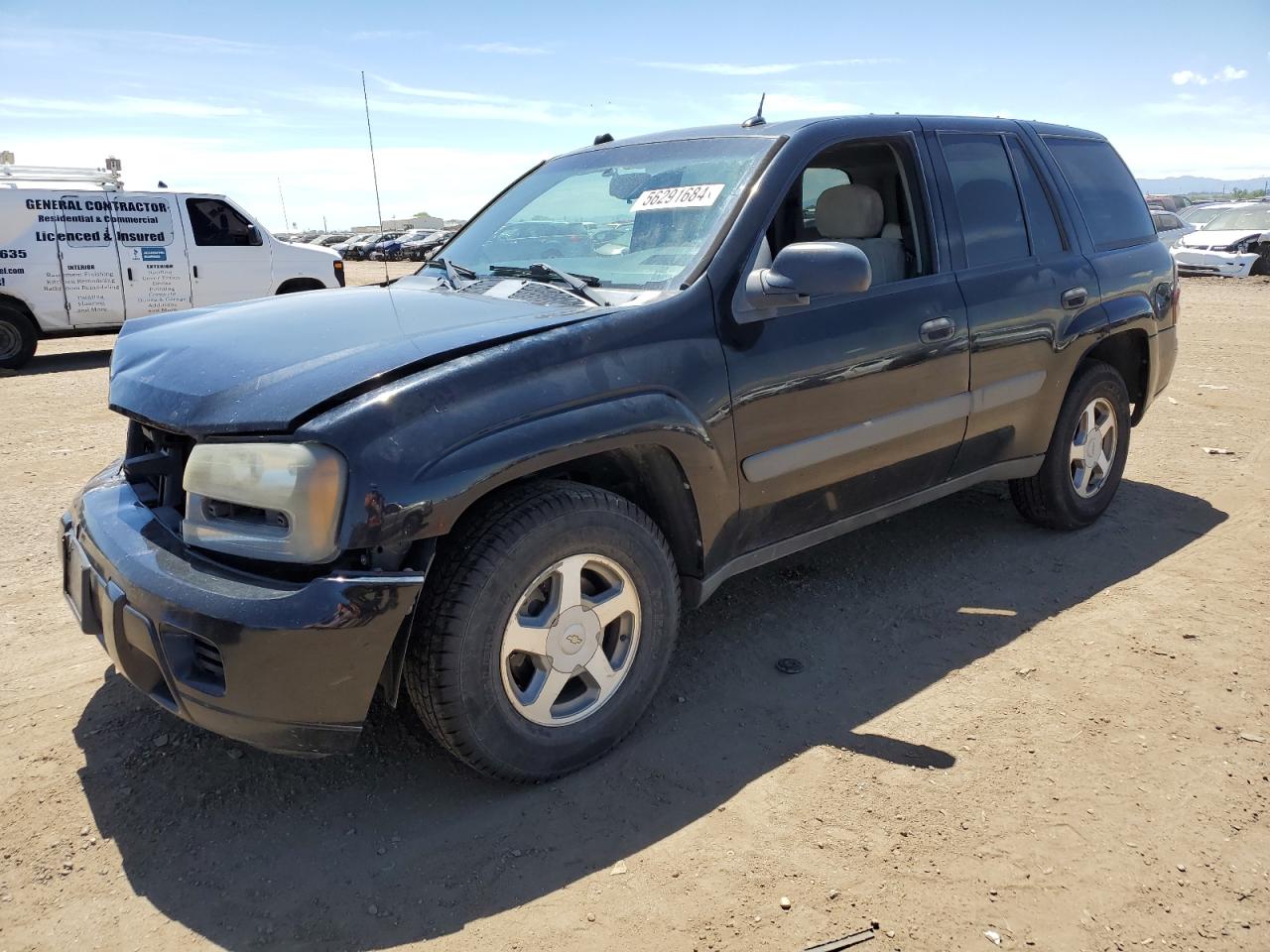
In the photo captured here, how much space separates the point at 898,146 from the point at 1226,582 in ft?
7.55

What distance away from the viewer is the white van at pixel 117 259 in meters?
10.2

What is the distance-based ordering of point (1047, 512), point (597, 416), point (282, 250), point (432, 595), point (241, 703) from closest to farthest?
point (241, 703)
point (432, 595)
point (597, 416)
point (1047, 512)
point (282, 250)

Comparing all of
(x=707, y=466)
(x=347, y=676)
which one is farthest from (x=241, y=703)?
(x=707, y=466)

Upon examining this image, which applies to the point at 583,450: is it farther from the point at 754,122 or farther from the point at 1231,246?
the point at 1231,246

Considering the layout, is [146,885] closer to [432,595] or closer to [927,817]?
[432,595]

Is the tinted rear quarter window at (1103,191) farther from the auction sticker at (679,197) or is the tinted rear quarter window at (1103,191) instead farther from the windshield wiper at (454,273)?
the windshield wiper at (454,273)

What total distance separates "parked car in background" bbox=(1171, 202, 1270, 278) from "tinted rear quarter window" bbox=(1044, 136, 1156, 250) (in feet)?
53.5

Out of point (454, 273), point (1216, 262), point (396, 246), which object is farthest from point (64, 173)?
point (396, 246)

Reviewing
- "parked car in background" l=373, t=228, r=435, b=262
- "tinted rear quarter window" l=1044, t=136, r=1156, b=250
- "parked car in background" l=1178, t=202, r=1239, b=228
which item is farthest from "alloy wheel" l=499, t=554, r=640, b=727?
"parked car in background" l=373, t=228, r=435, b=262

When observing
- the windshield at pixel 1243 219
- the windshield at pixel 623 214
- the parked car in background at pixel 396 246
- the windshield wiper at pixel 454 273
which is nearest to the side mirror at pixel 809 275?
the windshield at pixel 623 214

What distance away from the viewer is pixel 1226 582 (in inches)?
155

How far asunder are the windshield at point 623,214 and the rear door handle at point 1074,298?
166 cm

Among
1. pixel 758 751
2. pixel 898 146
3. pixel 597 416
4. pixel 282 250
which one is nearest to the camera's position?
pixel 597 416

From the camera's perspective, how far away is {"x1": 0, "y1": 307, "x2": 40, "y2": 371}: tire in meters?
10.2
